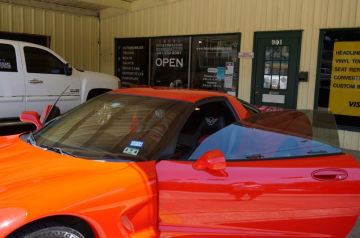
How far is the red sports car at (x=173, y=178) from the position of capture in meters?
2.41

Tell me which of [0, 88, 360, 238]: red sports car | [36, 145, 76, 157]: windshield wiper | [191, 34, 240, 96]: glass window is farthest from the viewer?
[191, 34, 240, 96]: glass window

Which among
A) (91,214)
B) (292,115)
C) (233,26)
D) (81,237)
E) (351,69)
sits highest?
(233,26)

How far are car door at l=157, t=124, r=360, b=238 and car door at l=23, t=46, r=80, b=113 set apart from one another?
235 inches

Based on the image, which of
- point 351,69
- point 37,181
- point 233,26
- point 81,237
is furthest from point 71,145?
point 233,26

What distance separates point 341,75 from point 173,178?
6.39 m

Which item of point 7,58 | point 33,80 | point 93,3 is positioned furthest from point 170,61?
point 7,58

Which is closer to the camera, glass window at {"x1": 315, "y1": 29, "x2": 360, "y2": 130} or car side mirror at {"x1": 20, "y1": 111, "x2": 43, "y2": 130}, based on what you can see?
car side mirror at {"x1": 20, "y1": 111, "x2": 43, "y2": 130}

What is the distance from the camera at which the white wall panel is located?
1091 cm

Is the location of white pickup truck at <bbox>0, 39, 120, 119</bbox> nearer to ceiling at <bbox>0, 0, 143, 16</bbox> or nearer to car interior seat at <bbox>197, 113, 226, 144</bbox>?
ceiling at <bbox>0, 0, 143, 16</bbox>

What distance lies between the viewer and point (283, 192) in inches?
113

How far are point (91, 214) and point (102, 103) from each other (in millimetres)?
1531

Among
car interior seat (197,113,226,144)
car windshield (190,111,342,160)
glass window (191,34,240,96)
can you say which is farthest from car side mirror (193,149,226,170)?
glass window (191,34,240,96)

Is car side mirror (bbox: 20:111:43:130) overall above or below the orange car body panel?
above

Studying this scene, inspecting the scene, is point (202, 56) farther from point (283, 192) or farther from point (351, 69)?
point (283, 192)
